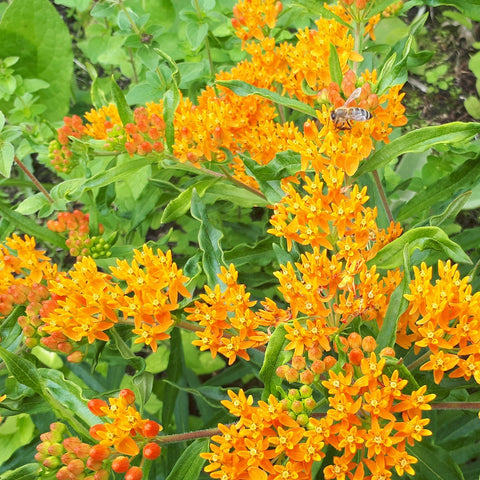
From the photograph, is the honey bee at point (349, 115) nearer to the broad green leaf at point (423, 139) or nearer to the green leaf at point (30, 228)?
the broad green leaf at point (423, 139)

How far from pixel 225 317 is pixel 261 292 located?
0.94 m

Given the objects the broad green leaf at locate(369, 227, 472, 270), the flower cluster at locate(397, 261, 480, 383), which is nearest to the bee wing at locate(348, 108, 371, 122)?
the broad green leaf at locate(369, 227, 472, 270)

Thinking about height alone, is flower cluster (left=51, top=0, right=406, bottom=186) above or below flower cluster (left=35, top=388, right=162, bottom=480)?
above

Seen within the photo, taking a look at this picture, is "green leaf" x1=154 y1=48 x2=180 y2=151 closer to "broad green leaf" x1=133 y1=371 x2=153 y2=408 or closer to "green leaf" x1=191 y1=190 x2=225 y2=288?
"green leaf" x1=191 y1=190 x2=225 y2=288

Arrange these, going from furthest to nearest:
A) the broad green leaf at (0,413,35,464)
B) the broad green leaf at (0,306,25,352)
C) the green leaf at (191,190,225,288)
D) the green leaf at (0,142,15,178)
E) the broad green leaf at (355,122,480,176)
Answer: the broad green leaf at (0,413,35,464) < the green leaf at (0,142,15,178) < the broad green leaf at (0,306,25,352) < the green leaf at (191,190,225,288) < the broad green leaf at (355,122,480,176)

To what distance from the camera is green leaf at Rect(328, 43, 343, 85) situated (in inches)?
74.1

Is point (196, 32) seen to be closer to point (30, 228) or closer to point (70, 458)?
point (30, 228)

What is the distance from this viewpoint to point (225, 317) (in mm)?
1610

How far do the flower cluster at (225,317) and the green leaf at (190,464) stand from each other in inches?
11.7

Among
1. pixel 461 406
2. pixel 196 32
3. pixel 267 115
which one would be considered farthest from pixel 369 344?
Result: pixel 196 32

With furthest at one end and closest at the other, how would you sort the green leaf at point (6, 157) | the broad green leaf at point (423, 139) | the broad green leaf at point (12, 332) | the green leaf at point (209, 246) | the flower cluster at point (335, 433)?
the green leaf at point (6, 157) < the broad green leaf at point (12, 332) < the green leaf at point (209, 246) < the broad green leaf at point (423, 139) < the flower cluster at point (335, 433)

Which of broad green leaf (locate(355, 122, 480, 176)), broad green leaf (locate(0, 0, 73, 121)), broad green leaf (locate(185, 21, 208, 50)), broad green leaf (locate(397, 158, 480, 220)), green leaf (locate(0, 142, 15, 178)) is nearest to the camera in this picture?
broad green leaf (locate(355, 122, 480, 176))

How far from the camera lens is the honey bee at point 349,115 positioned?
1781 millimetres

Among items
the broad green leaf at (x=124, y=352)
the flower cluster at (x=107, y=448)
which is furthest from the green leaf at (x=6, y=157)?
the flower cluster at (x=107, y=448)
